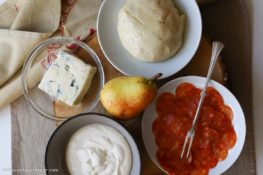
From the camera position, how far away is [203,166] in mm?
782

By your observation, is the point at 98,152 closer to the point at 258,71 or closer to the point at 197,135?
the point at 197,135

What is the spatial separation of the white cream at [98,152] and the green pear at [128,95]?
5cm

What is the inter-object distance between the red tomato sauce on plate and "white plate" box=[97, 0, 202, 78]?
66 mm

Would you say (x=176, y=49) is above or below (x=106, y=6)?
below

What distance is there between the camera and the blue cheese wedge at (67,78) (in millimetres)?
812

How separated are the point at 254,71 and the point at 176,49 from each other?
0.21 meters

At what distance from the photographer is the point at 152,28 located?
0.79 meters

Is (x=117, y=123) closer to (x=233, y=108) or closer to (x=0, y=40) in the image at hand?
(x=233, y=108)

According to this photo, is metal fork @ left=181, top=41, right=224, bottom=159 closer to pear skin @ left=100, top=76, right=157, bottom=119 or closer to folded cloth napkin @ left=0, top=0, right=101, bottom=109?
pear skin @ left=100, top=76, right=157, bottom=119

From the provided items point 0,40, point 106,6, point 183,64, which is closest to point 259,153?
point 183,64

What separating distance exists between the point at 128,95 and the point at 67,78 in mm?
161

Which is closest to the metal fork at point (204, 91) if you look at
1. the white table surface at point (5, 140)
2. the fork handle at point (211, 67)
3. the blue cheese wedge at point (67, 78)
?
the fork handle at point (211, 67)

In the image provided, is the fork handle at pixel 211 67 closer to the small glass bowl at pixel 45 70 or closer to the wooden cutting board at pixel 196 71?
the wooden cutting board at pixel 196 71

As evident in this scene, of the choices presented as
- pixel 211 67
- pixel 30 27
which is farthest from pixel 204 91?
pixel 30 27
